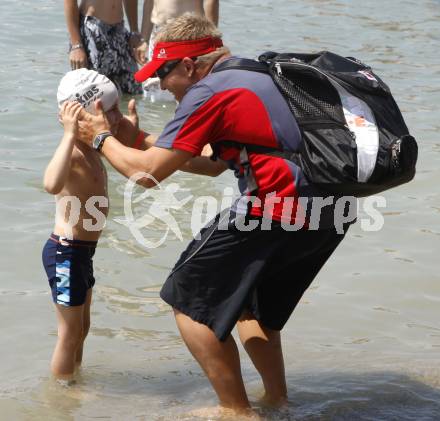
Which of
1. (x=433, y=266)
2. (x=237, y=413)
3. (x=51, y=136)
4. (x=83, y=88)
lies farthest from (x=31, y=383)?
(x=51, y=136)

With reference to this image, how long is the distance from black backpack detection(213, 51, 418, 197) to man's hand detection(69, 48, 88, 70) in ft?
16.4

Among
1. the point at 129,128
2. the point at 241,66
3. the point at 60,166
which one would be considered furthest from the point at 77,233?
the point at 241,66

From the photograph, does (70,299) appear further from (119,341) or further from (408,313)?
(408,313)

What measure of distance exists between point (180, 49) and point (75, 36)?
16.3 ft

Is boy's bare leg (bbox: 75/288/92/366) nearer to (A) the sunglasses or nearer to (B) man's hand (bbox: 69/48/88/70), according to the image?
(A) the sunglasses

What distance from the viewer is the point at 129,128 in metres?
4.21

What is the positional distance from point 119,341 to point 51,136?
3911mm

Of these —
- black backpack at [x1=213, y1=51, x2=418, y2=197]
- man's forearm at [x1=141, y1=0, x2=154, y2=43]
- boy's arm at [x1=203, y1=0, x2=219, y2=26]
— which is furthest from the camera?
man's forearm at [x1=141, y1=0, x2=154, y2=43]

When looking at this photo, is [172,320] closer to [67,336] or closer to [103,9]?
[67,336]

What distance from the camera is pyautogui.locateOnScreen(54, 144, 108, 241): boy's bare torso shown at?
415 centimetres

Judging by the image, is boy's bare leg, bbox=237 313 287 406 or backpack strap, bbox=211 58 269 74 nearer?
backpack strap, bbox=211 58 269 74

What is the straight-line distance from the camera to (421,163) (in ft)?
26.7

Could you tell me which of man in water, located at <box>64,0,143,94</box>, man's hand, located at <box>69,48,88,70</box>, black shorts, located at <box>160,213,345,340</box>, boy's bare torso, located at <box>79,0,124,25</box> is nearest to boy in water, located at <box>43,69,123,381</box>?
black shorts, located at <box>160,213,345,340</box>

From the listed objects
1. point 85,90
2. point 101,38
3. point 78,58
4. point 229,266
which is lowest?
point 78,58
